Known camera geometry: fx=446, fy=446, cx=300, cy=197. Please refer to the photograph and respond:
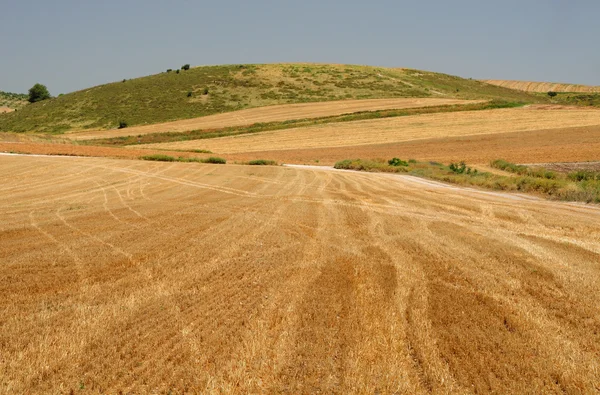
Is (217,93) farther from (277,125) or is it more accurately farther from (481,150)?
(481,150)

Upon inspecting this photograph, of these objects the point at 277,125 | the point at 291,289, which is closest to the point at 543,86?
the point at 277,125

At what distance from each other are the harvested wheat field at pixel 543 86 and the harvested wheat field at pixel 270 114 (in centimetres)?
6280

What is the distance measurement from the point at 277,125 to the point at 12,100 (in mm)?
121371

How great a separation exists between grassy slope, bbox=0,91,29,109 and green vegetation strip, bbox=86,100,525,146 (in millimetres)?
85989

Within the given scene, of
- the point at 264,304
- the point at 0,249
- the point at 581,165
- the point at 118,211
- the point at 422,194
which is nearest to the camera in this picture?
the point at 264,304

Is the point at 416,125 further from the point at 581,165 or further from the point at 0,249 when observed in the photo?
the point at 0,249

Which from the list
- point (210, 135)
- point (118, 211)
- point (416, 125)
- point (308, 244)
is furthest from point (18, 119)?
point (308, 244)

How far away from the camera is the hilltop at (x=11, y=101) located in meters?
128

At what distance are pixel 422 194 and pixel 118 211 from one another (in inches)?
430

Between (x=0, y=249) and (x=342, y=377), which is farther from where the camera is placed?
(x=0, y=249)

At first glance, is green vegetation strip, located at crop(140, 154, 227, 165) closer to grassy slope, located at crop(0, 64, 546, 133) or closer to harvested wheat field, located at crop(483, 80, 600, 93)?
grassy slope, located at crop(0, 64, 546, 133)

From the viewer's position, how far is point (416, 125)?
6038 cm

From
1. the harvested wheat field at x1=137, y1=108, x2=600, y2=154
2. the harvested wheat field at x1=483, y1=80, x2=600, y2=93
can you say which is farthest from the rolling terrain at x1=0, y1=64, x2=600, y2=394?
the harvested wheat field at x1=483, y1=80, x2=600, y2=93

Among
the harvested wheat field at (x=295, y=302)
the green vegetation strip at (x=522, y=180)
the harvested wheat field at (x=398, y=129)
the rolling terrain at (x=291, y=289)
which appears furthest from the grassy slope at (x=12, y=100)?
the harvested wheat field at (x=295, y=302)
